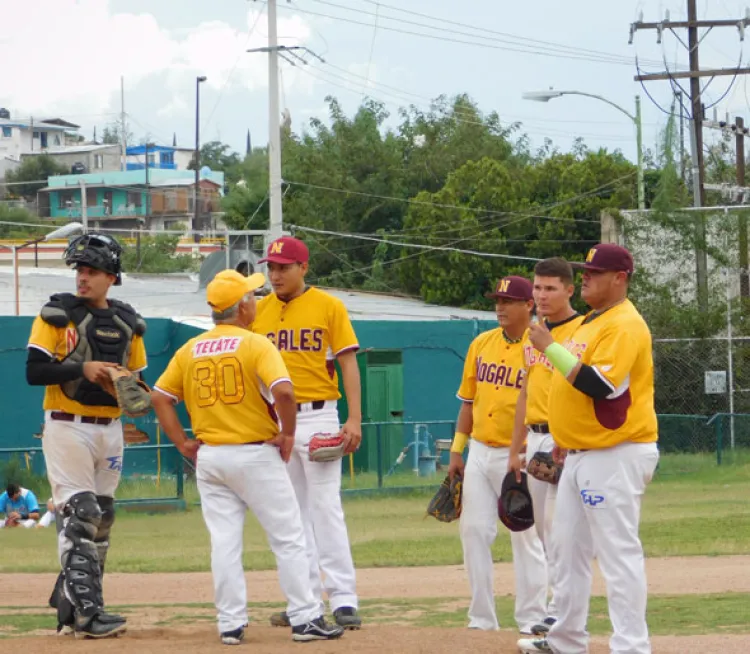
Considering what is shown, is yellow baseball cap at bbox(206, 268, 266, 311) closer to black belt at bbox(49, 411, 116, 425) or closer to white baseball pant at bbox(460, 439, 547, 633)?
black belt at bbox(49, 411, 116, 425)

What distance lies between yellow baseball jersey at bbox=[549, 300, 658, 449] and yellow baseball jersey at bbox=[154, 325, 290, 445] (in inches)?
60.0

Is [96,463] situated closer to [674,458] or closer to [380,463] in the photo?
[380,463]

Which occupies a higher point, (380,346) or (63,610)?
(380,346)

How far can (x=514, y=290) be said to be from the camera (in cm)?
815

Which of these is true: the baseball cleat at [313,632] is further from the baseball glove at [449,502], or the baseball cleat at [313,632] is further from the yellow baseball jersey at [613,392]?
the yellow baseball jersey at [613,392]

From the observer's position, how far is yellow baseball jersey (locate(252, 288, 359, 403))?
26.4 feet

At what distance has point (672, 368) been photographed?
28375mm

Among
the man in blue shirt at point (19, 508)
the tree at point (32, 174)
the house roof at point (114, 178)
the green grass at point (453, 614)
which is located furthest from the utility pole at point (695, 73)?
the tree at point (32, 174)

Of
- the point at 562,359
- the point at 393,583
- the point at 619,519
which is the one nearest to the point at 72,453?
the point at 562,359

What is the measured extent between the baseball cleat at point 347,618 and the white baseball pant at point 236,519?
57cm

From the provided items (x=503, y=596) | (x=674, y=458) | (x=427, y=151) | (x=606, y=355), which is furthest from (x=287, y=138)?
(x=606, y=355)

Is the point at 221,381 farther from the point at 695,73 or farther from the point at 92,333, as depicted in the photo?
the point at 695,73

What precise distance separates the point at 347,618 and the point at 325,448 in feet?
3.26

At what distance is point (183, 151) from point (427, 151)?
7294cm
